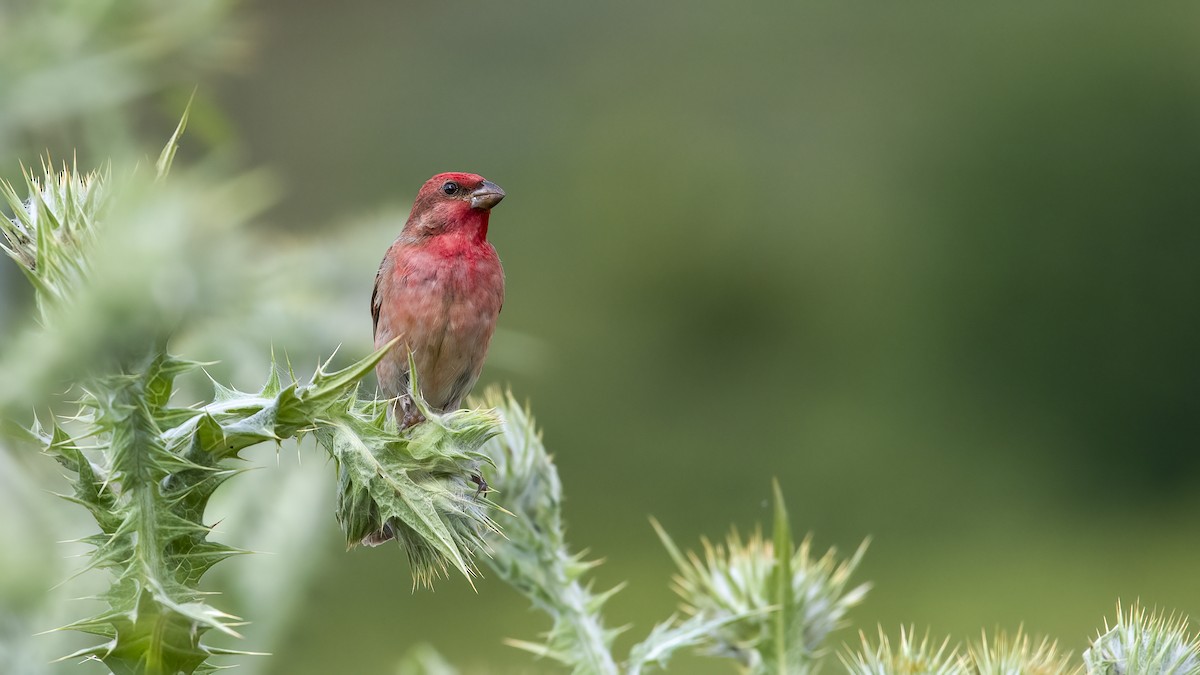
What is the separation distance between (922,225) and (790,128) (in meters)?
2.24

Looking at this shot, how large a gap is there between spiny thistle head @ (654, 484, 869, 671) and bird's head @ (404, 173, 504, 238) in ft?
5.17

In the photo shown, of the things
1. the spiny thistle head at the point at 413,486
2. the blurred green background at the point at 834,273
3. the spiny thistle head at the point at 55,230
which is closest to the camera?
the spiny thistle head at the point at 55,230

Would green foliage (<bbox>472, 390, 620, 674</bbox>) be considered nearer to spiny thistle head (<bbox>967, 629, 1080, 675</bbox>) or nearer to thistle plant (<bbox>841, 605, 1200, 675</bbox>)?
thistle plant (<bbox>841, 605, 1200, 675</bbox>)

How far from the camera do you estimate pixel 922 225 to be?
18.2 metres

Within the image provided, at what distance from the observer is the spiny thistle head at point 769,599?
265 cm

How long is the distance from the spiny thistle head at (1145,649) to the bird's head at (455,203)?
2377 mm

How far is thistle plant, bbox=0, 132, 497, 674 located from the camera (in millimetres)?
1771

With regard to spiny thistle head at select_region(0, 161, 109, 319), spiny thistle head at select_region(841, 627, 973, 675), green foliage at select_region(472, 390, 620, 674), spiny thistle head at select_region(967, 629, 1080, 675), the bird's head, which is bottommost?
green foliage at select_region(472, 390, 620, 674)

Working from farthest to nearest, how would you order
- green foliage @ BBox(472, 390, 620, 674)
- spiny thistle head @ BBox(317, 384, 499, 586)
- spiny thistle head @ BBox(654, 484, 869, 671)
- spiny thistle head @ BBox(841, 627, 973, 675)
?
green foliage @ BBox(472, 390, 620, 674) < spiny thistle head @ BBox(654, 484, 869, 671) < spiny thistle head @ BBox(841, 627, 973, 675) < spiny thistle head @ BBox(317, 384, 499, 586)

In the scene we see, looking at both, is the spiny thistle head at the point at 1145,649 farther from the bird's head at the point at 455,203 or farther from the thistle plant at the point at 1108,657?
the bird's head at the point at 455,203

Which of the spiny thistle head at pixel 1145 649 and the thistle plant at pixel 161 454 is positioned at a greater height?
the spiny thistle head at pixel 1145 649

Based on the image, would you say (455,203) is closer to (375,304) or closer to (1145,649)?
(375,304)

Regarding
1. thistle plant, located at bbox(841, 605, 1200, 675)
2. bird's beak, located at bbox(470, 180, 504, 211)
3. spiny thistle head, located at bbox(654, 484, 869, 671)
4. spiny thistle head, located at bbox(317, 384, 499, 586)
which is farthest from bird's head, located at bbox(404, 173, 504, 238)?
thistle plant, located at bbox(841, 605, 1200, 675)

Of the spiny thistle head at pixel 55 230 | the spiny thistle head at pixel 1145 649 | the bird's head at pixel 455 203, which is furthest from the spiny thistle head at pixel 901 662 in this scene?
the bird's head at pixel 455 203
